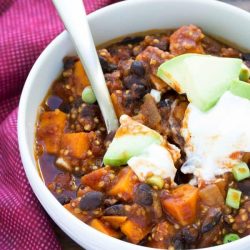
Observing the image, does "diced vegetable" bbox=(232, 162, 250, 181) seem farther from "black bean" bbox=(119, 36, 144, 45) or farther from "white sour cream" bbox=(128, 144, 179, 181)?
"black bean" bbox=(119, 36, 144, 45)

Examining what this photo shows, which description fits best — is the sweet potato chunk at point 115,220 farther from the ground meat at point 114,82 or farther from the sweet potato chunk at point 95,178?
the ground meat at point 114,82

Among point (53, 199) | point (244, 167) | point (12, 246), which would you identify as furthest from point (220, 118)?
point (12, 246)

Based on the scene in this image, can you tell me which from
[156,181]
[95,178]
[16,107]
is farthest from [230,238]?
[16,107]

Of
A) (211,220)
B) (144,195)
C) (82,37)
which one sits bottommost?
(211,220)

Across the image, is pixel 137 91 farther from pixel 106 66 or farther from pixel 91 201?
pixel 91 201

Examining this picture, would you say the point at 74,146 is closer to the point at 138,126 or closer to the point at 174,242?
the point at 138,126

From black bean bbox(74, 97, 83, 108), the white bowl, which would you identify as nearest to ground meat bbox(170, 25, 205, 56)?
the white bowl
